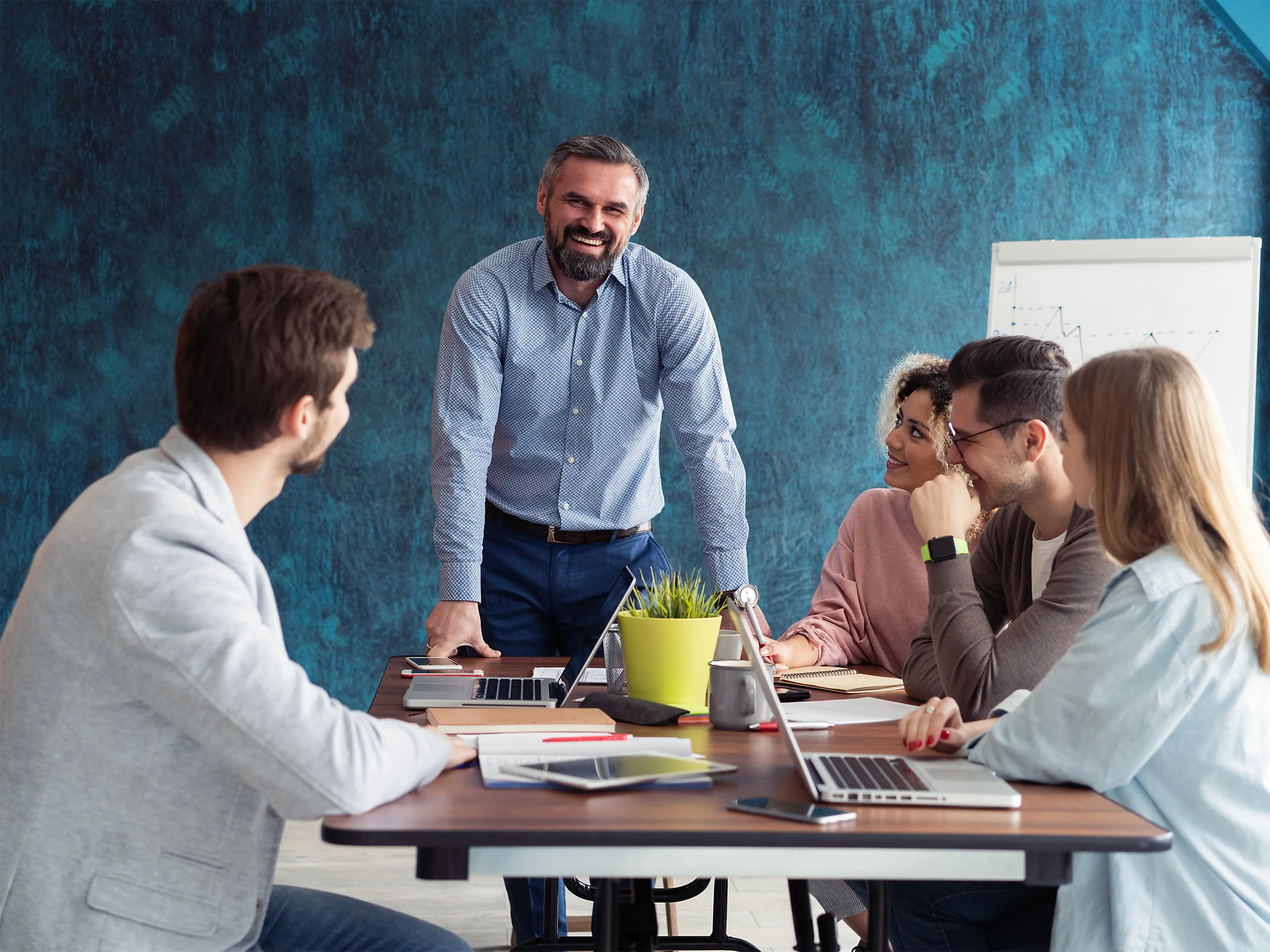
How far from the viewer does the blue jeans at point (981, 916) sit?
145cm

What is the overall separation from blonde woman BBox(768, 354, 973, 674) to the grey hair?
2.41 feet

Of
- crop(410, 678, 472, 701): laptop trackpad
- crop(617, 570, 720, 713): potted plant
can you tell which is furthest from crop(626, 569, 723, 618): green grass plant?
crop(410, 678, 472, 701): laptop trackpad

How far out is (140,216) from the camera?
4.20 metres

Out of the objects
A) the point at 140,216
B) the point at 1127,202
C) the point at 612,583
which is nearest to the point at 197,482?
the point at 612,583

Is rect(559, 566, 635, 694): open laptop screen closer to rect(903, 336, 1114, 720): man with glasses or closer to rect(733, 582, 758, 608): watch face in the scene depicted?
rect(733, 582, 758, 608): watch face

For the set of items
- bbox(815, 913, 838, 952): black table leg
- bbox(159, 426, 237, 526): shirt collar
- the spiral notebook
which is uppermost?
bbox(159, 426, 237, 526): shirt collar

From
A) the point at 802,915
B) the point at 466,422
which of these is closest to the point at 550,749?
the point at 802,915

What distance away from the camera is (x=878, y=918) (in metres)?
1.18

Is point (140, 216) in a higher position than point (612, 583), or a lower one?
higher

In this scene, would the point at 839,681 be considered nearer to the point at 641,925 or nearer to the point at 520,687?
the point at 520,687

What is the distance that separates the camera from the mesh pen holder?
5.88ft

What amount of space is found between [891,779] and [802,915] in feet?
1.69

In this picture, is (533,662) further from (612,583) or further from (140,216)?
(140,216)

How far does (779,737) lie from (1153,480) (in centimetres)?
54
